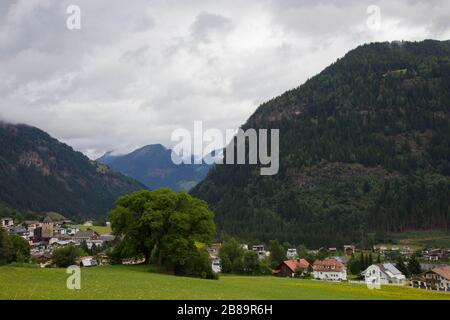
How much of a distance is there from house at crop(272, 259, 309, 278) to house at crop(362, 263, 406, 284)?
14970 millimetres

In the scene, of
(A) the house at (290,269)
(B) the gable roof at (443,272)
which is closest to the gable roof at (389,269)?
(B) the gable roof at (443,272)

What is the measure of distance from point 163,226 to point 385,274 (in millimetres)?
70170

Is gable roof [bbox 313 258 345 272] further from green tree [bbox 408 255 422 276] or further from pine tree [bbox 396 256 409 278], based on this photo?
green tree [bbox 408 255 422 276]

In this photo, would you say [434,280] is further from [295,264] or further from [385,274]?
[295,264]

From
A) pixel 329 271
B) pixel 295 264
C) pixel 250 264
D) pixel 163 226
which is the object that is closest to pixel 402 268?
pixel 329 271

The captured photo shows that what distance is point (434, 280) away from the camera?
4186 inches

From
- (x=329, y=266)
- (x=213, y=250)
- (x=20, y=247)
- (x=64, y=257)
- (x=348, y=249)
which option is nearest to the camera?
(x=64, y=257)

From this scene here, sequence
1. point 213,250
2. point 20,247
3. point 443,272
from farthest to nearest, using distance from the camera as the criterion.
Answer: point 213,250
point 20,247
point 443,272

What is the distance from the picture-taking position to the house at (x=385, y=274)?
111 meters

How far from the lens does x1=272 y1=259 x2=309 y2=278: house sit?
119500 millimetres

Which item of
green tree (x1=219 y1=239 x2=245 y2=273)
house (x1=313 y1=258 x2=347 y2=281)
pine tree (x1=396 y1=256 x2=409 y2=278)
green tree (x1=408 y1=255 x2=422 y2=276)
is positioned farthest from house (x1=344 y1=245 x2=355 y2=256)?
green tree (x1=219 y1=239 x2=245 y2=273)
